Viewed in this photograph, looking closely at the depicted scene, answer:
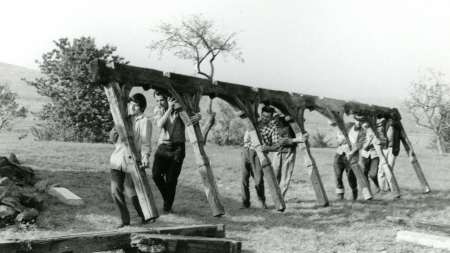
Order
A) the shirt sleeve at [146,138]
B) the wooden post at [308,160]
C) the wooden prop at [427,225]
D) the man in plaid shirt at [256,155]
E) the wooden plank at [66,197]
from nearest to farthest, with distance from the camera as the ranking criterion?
the shirt sleeve at [146,138] → the wooden prop at [427,225] → the wooden plank at [66,197] → the man in plaid shirt at [256,155] → the wooden post at [308,160]

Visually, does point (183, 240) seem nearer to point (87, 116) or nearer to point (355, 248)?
point (355, 248)

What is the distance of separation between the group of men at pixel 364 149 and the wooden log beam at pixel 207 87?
564mm

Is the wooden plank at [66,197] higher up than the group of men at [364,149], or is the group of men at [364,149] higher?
the group of men at [364,149]

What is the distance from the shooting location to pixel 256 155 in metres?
9.49

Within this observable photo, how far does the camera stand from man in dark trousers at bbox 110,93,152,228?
6.91m

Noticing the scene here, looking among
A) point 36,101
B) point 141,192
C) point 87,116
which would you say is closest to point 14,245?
point 141,192

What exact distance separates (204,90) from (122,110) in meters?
1.97

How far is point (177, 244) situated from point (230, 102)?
4.60 m

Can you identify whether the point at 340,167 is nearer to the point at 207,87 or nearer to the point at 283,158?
the point at 283,158

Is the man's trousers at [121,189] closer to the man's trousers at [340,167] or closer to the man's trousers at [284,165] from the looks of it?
the man's trousers at [284,165]

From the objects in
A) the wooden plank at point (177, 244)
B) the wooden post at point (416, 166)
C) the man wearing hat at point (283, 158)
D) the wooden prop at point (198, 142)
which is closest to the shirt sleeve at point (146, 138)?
the wooden prop at point (198, 142)

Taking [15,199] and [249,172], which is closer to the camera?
[15,199]

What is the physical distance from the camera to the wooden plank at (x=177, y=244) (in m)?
4.86

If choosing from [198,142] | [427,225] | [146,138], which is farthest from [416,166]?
[146,138]
